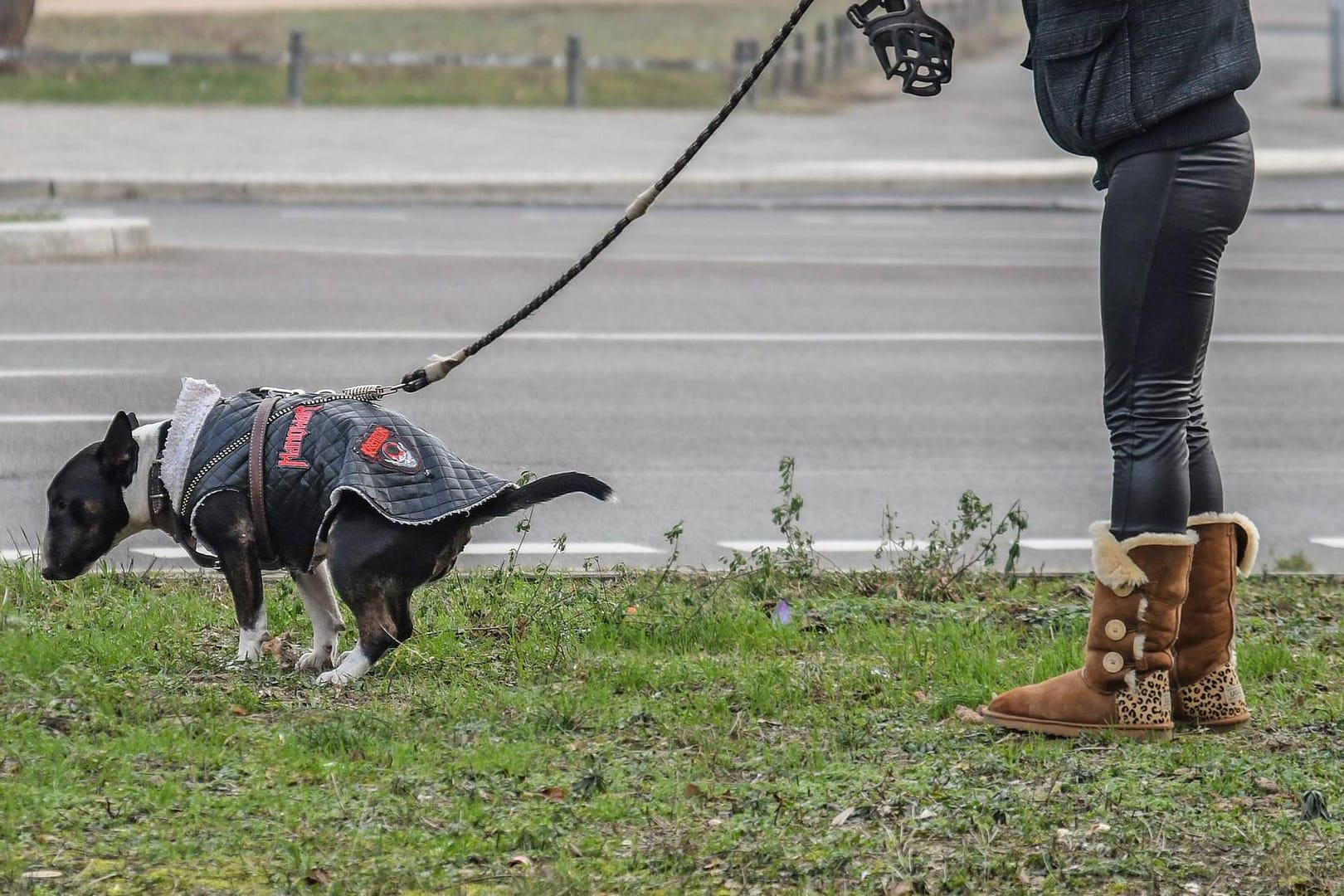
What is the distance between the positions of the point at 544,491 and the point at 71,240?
11.4 metres

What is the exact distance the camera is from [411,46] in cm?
3859

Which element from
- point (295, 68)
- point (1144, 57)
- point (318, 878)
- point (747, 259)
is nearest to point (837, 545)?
point (1144, 57)

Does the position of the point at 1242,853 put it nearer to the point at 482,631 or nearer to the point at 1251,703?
the point at 1251,703

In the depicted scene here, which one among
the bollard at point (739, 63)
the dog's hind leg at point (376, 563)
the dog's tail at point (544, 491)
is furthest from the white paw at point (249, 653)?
the bollard at point (739, 63)

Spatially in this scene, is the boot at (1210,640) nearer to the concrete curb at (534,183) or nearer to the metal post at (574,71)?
the concrete curb at (534,183)

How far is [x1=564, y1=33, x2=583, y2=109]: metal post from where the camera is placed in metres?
29.5

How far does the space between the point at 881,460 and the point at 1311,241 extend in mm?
10354

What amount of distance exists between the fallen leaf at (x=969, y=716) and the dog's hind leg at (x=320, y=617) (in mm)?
1671

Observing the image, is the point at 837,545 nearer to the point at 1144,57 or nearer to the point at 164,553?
the point at 164,553

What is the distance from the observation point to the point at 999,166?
23391mm

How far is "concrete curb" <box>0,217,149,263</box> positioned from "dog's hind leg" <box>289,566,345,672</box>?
10.5 m

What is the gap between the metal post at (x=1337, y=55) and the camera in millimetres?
28156

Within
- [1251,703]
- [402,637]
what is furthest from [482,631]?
[1251,703]

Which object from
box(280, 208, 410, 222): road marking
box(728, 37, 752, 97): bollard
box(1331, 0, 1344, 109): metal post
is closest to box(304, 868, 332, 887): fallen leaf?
box(280, 208, 410, 222): road marking
